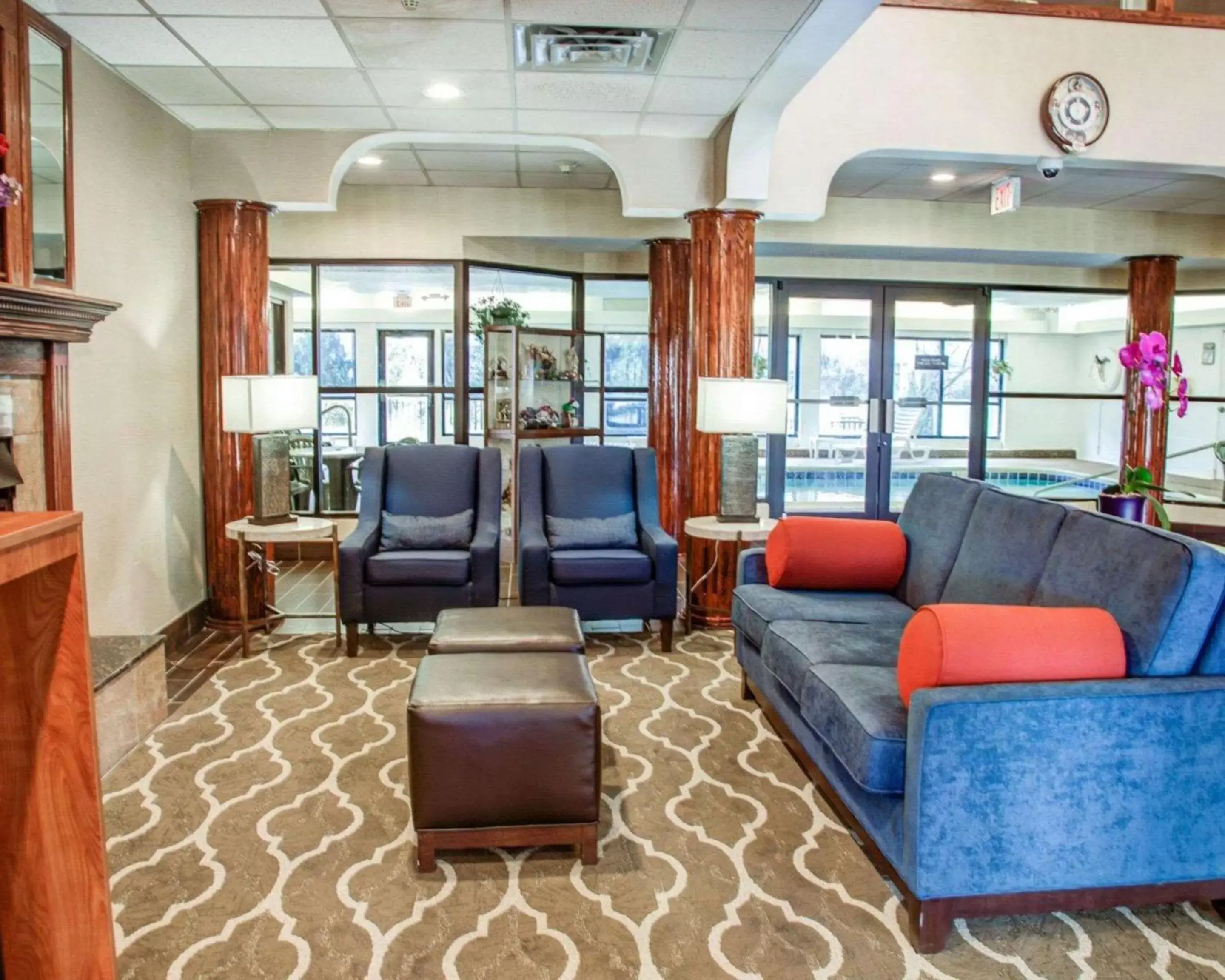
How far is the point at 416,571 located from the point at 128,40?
255 centimetres

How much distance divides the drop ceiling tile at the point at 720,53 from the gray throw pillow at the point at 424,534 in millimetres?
2435

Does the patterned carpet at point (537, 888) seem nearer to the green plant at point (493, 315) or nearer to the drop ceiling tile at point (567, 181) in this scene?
the green plant at point (493, 315)

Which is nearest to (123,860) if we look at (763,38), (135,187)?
(135,187)

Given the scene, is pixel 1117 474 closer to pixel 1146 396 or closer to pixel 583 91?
pixel 1146 396

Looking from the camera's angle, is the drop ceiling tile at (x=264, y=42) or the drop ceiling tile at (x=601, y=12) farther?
the drop ceiling tile at (x=264, y=42)

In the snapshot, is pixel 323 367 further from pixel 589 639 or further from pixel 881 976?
pixel 881 976

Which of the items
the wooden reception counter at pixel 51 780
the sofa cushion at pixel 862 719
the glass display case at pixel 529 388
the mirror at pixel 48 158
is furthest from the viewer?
the glass display case at pixel 529 388

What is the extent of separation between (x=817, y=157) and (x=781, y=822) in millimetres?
3420

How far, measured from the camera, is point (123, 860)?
2.63m

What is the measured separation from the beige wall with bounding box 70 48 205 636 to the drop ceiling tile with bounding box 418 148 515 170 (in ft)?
4.69

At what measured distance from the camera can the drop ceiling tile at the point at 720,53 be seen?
368 cm

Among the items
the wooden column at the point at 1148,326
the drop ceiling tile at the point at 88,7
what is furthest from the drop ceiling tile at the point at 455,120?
the wooden column at the point at 1148,326

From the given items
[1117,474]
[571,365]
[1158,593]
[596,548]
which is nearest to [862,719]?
[1158,593]

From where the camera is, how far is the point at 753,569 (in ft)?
13.0
